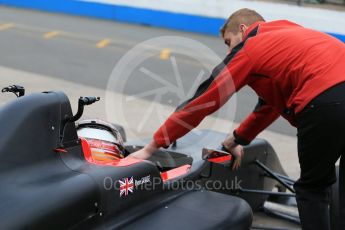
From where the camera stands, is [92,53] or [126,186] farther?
[92,53]

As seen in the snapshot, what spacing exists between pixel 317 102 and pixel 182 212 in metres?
0.84

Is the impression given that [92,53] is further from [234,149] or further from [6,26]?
[234,149]

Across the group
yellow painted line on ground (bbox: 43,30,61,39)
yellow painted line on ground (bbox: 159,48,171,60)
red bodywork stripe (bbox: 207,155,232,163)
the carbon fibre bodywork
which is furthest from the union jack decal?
yellow painted line on ground (bbox: 43,30,61,39)

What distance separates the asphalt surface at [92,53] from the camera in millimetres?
8602

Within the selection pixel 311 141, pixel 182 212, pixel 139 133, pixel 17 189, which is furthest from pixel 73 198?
pixel 139 133

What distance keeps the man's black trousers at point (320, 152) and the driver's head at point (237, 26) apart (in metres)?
0.54

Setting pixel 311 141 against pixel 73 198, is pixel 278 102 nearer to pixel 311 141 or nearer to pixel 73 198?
pixel 311 141

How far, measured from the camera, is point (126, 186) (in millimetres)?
2928

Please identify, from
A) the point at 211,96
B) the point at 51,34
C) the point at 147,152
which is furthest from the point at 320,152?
the point at 51,34

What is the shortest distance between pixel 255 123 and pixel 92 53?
7619 millimetres

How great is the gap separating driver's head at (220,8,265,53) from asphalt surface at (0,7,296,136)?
3283mm

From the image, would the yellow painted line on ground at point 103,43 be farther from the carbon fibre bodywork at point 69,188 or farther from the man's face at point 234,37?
the carbon fibre bodywork at point 69,188

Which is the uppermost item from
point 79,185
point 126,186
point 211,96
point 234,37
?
point 234,37

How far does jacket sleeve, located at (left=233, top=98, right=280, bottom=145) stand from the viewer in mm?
3707
